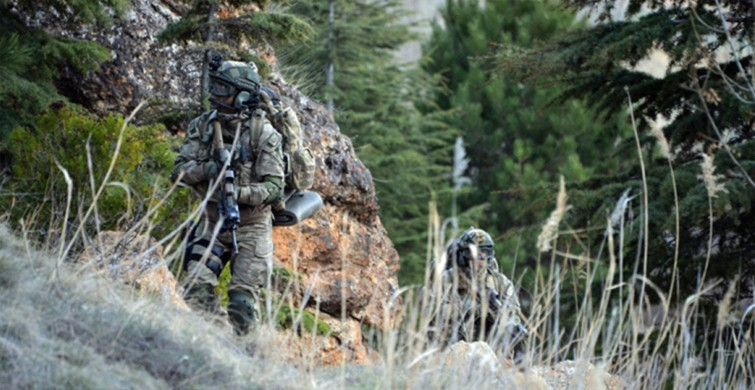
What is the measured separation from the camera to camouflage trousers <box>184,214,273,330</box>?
6949mm

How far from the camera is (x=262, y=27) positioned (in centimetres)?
986

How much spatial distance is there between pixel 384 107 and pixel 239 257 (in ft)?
53.6

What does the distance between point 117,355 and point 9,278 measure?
0.75 metres

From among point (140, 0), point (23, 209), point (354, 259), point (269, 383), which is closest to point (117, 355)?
point (269, 383)

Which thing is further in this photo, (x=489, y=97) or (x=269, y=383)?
(x=489, y=97)

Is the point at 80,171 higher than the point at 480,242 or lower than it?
higher

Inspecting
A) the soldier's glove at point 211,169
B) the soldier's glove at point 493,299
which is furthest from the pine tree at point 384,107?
the soldier's glove at point 211,169

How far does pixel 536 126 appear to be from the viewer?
87.9 ft

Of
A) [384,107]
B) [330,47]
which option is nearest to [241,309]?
[330,47]

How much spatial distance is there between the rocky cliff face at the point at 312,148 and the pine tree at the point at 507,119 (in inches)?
545

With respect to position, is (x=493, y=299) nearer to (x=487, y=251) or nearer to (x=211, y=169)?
(x=487, y=251)

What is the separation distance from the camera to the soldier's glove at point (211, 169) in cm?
696

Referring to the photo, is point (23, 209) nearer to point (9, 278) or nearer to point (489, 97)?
point (9, 278)

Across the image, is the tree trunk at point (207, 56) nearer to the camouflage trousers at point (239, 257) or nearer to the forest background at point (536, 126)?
the forest background at point (536, 126)
